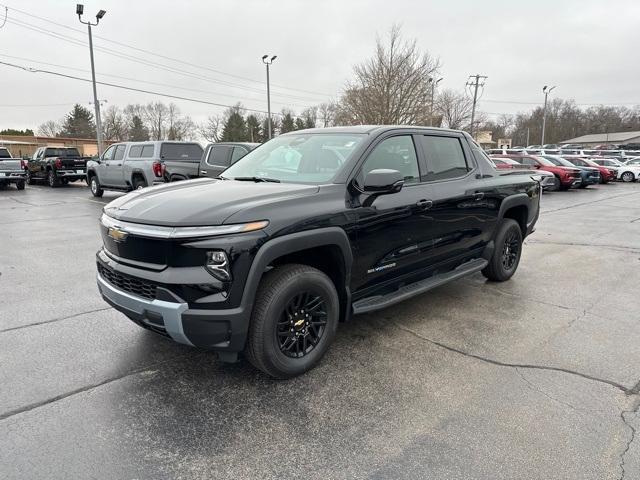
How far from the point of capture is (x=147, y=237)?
2770mm

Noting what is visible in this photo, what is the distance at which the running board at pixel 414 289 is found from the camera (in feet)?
11.5

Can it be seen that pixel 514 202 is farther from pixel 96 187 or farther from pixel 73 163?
pixel 73 163

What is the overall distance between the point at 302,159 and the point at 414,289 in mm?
1561

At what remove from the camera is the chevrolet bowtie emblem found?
9.60 feet

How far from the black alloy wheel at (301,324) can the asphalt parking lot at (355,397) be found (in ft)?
0.78

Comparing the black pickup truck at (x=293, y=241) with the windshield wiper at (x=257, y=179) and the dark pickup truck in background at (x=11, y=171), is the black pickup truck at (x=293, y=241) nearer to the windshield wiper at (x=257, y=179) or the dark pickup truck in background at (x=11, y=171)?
the windshield wiper at (x=257, y=179)

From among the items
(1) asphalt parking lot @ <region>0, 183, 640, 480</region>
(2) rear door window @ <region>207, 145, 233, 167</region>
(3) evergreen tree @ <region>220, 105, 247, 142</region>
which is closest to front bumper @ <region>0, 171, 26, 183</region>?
(2) rear door window @ <region>207, 145, 233, 167</region>

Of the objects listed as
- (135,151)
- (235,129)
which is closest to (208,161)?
(135,151)

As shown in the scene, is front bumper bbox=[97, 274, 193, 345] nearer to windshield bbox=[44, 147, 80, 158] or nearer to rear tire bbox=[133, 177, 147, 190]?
rear tire bbox=[133, 177, 147, 190]

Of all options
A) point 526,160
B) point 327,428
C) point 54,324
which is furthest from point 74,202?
point 526,160

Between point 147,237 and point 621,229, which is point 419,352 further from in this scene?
point 621,229

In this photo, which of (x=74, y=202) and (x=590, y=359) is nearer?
(x=590, y=359)

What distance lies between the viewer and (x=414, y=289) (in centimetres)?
392

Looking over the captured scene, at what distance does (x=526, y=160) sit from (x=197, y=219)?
21.2 meters
